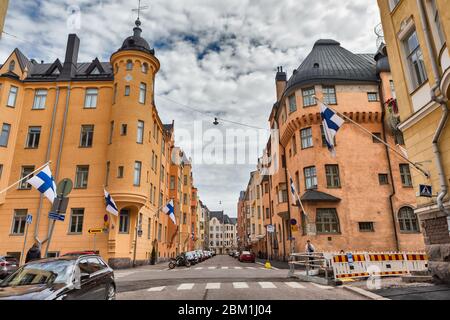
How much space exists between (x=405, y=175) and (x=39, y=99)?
115 feet

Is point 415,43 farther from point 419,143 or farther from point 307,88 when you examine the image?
point 307,88

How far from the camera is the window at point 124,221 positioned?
87.6 ft

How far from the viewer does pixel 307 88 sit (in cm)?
2938

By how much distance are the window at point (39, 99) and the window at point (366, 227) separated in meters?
31.3

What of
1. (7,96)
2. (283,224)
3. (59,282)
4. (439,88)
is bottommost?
(59,282)

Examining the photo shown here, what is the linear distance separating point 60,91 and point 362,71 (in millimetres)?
29666

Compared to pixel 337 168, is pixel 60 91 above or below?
above

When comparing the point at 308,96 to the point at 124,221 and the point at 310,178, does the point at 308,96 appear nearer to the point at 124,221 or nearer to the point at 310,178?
the point at 310,178

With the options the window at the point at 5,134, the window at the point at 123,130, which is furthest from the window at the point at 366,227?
the window at the point at 5,134

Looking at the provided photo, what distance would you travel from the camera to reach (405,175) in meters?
27.5

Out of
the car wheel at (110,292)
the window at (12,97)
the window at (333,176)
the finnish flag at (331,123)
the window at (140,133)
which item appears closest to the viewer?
the car wheel at (110,292)

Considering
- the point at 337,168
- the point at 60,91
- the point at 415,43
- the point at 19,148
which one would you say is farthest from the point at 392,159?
the point at 19,148

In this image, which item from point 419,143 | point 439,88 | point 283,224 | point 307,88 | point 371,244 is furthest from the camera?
point 283,224

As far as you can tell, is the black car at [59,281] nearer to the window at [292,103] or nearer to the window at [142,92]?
the window at [142,92]
